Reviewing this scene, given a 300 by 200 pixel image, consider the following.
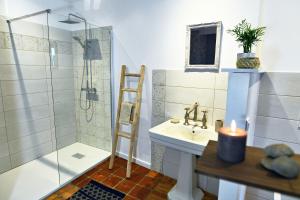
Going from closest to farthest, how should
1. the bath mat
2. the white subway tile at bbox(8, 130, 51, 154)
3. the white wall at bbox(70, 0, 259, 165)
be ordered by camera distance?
1. the white wall at bbox(70, 0, 259, 165)
2. the bath mat
3. the white subway tile at bbox(8, 130, 51, 154)

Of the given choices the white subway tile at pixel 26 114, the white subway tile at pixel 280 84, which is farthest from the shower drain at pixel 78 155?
the white subway tile at pixel 280 84

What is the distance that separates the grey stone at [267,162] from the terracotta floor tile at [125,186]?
5.64ft

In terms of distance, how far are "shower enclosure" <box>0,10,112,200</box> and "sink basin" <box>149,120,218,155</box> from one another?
1146 millimetres

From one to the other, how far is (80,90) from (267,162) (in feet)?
8.64

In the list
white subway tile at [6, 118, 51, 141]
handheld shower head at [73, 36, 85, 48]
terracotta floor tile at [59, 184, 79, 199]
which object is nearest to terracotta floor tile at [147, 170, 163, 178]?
terracotta floor tile at [59, 184, 79, 199]

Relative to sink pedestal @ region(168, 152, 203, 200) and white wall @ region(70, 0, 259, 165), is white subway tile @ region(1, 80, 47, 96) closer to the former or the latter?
white wall @ region(70, 0, 259, 165)

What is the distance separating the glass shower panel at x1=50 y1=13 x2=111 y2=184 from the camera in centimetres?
249

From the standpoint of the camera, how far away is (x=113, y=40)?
2.39m

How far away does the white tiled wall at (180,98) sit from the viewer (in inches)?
69.8

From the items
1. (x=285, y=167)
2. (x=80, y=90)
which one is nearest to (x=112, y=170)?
(x=80, y=90)

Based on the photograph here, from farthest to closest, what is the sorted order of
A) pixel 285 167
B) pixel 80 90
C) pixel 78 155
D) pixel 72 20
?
pixel 80 90
pixel 78 155
pixel 72 20
pixel 285 167

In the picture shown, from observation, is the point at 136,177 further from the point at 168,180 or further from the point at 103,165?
the point at 103,165

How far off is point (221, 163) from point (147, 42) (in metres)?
1.80

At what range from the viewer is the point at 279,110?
1.45m
